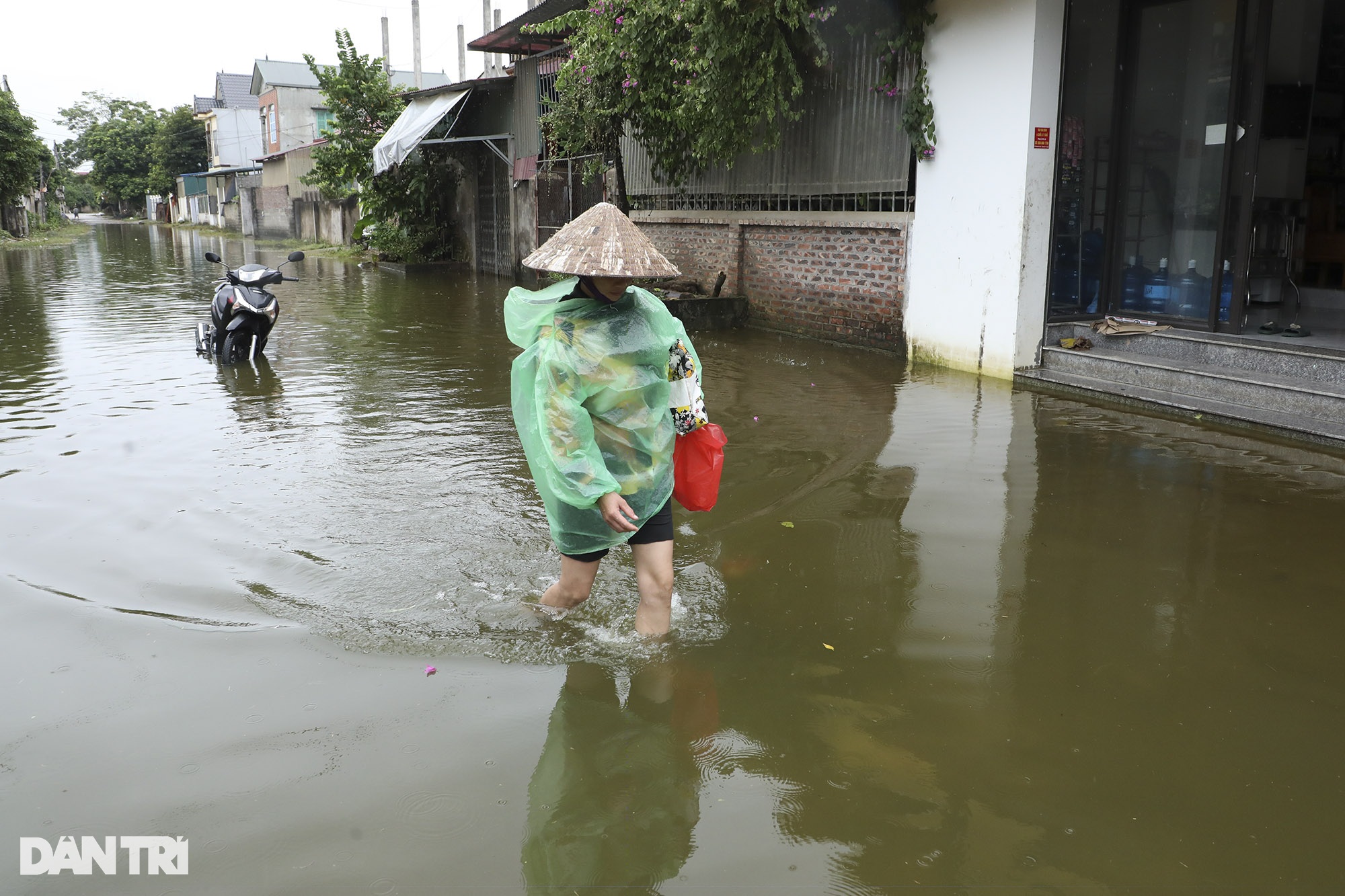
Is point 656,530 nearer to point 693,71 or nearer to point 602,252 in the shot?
point 602,252

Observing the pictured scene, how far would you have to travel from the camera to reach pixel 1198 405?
6723mm

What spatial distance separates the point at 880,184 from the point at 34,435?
7.08 metres

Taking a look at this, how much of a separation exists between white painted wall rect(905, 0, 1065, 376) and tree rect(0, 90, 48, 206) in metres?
28.2

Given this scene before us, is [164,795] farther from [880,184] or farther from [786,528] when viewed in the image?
[880,184]

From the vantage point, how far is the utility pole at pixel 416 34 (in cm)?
3609

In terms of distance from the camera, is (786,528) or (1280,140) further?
(1280,140)

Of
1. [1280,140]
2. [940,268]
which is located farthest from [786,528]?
[1280,140]

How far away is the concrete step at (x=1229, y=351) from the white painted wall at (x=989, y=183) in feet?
1.54

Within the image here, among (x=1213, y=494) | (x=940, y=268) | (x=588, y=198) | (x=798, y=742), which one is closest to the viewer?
(x=798, y=742)

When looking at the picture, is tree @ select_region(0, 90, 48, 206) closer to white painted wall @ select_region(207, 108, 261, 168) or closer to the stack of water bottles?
white painted wall @ select_region(207, 108, 261, 168)

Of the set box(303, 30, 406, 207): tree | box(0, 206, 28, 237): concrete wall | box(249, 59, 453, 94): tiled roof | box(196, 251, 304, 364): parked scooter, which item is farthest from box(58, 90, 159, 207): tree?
box(196, 251, 304, 364): parked scooter

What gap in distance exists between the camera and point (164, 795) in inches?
102

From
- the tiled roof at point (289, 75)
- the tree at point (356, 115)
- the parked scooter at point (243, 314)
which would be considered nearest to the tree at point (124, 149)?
the tiled roof at point (289, 75)

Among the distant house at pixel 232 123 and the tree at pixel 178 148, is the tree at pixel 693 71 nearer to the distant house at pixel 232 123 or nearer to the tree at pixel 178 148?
the distant house at pixel 232 123
